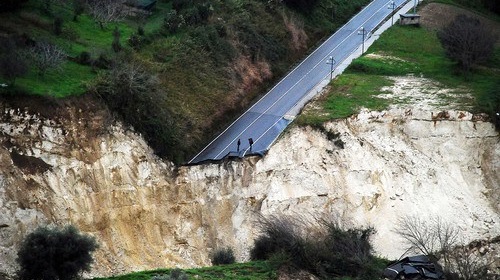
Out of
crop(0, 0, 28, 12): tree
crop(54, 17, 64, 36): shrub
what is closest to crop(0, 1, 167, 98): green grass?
crop(54, 17, 64, 36): shrub

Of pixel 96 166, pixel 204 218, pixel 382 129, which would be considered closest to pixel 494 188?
pixel 382 129

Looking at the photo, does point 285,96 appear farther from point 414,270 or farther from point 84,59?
point 414,270

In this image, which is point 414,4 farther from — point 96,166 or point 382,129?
point 96,166

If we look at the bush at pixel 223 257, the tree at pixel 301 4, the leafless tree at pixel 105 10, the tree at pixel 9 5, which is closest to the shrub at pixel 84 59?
the tree at pixel 9 5

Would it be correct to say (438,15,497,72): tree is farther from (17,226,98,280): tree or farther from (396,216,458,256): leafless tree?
(17,226,98,280): tree

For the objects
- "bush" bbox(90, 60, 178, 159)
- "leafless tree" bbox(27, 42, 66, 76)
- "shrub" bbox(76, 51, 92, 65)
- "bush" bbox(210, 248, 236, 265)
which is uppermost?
"shrub" bbox(76, 51, 92, 65)
